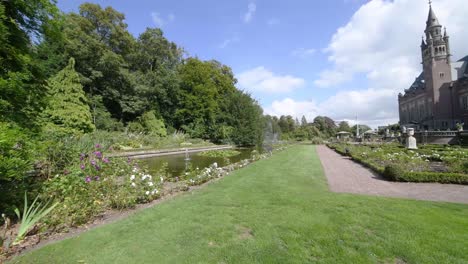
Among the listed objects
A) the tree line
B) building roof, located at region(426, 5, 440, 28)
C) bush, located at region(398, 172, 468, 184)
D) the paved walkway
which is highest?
building roof, located at region(426, 5, 440, 28)

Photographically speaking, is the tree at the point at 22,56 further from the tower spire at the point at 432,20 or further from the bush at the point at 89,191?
the tower spire at the point at 432,20

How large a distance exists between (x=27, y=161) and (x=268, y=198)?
4.14 metres

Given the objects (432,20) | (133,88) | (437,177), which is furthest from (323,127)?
(437,177)

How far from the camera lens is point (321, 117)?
222 feet

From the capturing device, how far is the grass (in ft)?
8.69

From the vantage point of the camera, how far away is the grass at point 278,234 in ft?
8.69

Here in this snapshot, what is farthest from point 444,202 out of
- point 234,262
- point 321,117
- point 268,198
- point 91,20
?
point 321,117

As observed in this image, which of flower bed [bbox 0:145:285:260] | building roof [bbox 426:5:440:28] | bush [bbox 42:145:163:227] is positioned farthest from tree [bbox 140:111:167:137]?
building roof [bbox 426:5:440:28]

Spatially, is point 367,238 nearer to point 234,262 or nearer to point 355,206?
point 355,206

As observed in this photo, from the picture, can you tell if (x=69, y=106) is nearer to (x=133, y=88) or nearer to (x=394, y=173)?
(x=133, y=88)

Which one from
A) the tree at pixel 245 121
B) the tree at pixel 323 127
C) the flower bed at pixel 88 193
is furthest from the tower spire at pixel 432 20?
the flower bed at pixel 88 193

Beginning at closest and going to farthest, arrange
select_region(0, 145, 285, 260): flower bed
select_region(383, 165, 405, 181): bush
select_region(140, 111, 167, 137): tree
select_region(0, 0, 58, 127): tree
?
select_region(0, 0, 58, 127): tree, select_region(0, 145, 285, 260): flower bed, select_region(383, 165, 405, 181): bush, select_region(140, 111, 167, 137): tree

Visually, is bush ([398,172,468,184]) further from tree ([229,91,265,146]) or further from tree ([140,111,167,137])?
tree ([140,111,167,137])

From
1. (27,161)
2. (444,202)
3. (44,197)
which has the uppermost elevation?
(27,161)
